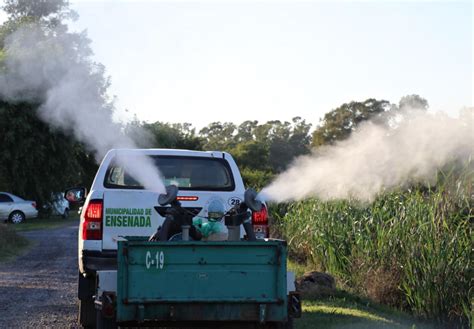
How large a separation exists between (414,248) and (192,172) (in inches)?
180

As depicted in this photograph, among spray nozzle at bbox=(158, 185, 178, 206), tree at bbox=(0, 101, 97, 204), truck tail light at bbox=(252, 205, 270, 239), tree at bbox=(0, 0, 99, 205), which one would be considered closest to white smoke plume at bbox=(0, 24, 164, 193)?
truck tail light at bbox=(252, 205, 270, 239)

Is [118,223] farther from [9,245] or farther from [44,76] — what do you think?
[9,245]

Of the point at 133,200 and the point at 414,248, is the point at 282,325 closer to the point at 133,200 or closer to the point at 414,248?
the point at 133,200

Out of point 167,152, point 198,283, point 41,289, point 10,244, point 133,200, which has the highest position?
point 167,152

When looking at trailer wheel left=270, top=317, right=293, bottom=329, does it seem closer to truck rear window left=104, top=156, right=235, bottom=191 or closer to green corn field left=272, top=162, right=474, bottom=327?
truck rear window left=104, top=156, right=235, bottom=191

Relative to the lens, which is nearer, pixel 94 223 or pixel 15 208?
pixel 94 223

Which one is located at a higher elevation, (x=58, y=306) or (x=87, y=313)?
(x=87, y=313)

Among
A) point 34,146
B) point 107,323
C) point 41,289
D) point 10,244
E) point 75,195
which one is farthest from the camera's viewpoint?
point 34,146

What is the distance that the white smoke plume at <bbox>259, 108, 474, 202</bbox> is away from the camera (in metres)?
13.4

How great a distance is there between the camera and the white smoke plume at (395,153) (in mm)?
13375

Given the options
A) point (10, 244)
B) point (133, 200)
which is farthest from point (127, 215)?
point (10, 244)

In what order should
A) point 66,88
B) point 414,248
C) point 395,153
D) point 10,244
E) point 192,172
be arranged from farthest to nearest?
point 10,244 → point 66,88 → point 395,153 → point 414,248 → point 192,172

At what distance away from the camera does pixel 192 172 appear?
35.4ft

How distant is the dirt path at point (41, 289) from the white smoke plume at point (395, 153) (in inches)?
143
